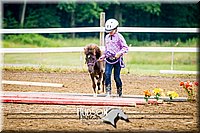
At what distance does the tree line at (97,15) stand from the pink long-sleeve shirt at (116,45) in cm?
1592

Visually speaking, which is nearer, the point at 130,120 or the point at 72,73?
the point at 130,120

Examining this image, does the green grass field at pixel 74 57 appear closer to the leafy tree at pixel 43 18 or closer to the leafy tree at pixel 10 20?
the leafy tree at pixel 10 20

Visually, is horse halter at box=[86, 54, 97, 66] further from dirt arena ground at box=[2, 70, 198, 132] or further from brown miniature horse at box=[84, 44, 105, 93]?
dirt arena ground at box=[2, 70, 198, 132]

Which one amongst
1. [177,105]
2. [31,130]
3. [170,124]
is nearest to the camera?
[31,130]

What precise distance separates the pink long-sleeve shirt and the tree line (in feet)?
52.2

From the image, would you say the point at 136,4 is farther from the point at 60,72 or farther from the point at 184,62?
the point at 60,72

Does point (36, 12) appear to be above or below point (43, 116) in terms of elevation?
above

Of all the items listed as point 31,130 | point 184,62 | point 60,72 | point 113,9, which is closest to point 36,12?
point 113,9

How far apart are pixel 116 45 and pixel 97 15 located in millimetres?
19107

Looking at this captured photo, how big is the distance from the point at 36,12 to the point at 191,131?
21.6m

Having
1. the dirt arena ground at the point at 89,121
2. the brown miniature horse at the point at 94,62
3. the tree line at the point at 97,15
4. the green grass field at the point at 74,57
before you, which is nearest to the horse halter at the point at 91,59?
the brown miniature horse at the point at 94,62

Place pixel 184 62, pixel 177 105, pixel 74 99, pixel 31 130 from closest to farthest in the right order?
pixel 31 130 → pixel 74 99 → pixel 177 105 → pixel 184 62

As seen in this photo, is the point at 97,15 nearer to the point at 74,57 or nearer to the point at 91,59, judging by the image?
the point at 74,57

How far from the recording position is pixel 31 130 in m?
6.69
